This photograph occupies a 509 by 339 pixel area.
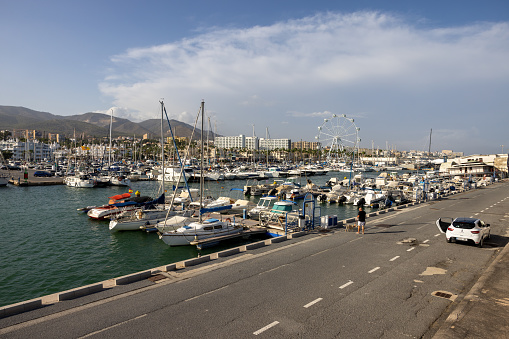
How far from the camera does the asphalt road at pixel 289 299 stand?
909 centimetres

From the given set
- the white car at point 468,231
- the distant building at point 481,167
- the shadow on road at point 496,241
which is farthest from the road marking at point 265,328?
the distant building at point 481,167

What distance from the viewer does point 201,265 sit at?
1524 centimetres

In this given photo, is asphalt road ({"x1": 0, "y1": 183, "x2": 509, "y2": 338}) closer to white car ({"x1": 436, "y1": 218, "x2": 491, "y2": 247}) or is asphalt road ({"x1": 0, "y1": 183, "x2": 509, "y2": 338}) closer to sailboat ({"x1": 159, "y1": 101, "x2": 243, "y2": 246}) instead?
white car ({"x1": 436, "y1": 218, "x2": 491, "y2": 247})

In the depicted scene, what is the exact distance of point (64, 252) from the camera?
80.3 ft

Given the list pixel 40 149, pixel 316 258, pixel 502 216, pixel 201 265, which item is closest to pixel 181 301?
pixel 201 265

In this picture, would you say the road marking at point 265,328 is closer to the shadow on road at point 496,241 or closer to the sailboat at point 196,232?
the sailboat at point 196,232

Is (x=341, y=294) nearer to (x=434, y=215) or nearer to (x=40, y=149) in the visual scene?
(x=434, y=215)

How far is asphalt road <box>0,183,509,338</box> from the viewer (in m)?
9.09

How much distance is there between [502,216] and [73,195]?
6512 cm

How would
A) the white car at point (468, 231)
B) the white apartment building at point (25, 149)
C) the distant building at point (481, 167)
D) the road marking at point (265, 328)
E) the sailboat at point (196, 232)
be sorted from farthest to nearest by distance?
the white apartment building at point (25, 149) < the distant building at point (481, 167) < the sailboat at point (196, 232) < the white car at point (468, 231) < the road marking at point (265, 328)

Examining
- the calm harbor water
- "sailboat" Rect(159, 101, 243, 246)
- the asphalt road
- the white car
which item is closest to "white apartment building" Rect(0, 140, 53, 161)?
the calm harbor water

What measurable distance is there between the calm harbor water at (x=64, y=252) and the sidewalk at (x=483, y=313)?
17.2 meters

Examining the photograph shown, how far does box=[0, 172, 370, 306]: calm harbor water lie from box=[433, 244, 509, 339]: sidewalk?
1724 centimetres

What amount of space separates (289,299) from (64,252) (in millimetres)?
21020
